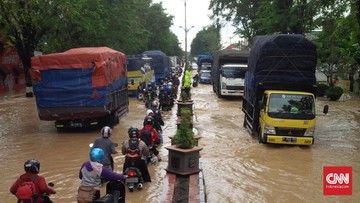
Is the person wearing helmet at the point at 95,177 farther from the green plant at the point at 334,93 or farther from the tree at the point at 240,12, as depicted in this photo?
the tree at the point at 240,12

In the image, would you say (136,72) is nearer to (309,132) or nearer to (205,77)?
(309,132)

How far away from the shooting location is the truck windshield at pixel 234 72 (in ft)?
92.2

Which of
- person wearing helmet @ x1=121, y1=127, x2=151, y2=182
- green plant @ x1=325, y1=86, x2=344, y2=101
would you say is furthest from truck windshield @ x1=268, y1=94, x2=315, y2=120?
green plant @ x1=325, y1=86, x2=344, y2=101

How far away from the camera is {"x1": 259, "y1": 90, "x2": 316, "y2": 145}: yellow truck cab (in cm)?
1290

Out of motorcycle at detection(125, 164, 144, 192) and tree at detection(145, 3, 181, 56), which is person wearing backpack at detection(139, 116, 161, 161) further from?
tree at detection(145, 3, 181, 56)

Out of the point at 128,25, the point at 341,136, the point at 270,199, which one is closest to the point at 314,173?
the point at 270,199

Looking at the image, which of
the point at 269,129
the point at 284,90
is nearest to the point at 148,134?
the point at 269,129

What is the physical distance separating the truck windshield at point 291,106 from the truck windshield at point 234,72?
14808mm

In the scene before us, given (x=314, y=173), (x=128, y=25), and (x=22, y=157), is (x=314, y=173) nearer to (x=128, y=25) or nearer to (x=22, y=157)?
(x=22, y=157)

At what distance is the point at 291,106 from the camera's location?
1315cm

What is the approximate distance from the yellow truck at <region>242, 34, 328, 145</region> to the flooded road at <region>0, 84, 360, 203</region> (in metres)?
0.60

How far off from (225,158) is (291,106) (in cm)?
292

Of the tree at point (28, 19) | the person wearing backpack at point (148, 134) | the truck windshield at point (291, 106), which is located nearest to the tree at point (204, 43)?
the tree at point (28, 19)

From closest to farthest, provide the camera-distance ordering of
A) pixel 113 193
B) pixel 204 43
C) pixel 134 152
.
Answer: pixel 113 193 < pixel 134 152 < pixel 204 43
